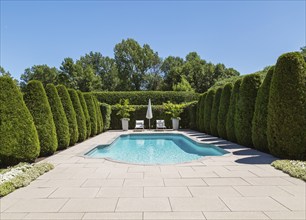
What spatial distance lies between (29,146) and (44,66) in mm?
42975

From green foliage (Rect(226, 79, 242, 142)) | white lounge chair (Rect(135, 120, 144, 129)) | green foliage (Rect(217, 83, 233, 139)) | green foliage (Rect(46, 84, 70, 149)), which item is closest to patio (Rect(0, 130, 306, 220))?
green foliage (Rect(46, 84, 70, 149))

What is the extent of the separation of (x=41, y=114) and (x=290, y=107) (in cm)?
794

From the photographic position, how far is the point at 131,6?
42.5 ft

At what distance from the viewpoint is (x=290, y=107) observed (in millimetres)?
6980

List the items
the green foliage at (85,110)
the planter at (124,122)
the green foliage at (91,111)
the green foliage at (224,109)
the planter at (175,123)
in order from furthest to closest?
the planter at (175,123) < the planter at (124,122) < the green foliage at (91,111) < the green foliage at (85,110) < the green foliage at (224,109)

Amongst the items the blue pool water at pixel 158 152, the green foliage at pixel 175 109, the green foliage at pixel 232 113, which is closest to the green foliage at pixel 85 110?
the blue pool water at pixel 158 152

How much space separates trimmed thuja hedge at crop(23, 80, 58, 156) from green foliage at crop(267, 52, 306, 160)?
7375mm

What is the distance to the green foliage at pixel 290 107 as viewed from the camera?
6902mm

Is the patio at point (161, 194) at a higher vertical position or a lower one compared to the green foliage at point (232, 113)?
lower

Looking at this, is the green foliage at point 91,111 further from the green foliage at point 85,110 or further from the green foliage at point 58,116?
the green foliage at point 58,116

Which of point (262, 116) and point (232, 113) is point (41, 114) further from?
point (232, 113)

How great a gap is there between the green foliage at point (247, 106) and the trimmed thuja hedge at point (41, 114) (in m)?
7.43

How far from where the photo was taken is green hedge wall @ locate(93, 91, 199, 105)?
25.1 metres

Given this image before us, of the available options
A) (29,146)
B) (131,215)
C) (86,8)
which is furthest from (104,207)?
(86,8)
